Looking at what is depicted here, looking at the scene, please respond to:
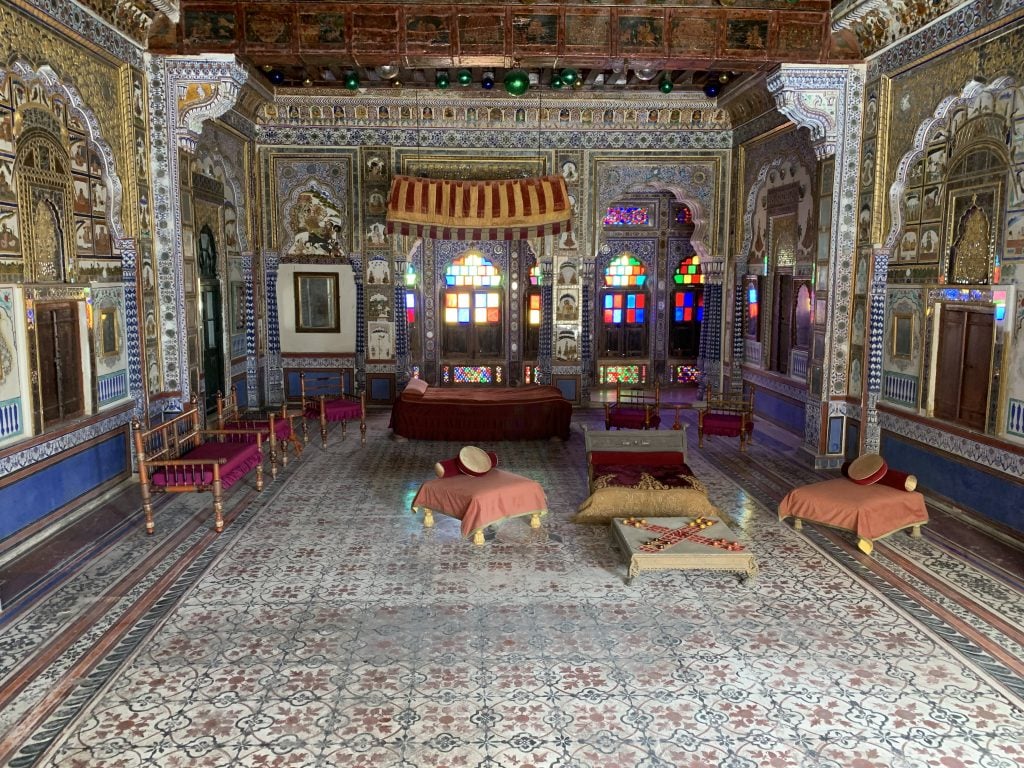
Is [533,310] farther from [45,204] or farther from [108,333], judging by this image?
[45,204]

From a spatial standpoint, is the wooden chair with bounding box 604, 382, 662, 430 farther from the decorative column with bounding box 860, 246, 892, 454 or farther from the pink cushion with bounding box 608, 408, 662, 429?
the decorative column with bounding box 860, 246, 892, 454

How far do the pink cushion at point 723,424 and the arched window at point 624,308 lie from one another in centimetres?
552

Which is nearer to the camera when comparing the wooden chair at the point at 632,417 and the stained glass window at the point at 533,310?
the wooden chair at the point at 632,417

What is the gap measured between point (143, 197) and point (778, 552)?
740 cm

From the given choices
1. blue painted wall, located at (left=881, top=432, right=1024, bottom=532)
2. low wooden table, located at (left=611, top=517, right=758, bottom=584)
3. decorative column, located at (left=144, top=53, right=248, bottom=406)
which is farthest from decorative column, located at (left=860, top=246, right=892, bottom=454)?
decorative column, located at (left=144, top=53, right=248, bottom=406)

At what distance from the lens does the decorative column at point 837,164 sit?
862 centimetres

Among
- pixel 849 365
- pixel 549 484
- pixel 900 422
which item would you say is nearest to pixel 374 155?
pixel 549 484

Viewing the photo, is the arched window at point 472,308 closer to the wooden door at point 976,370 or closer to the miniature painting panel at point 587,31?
the miniature painting panel at point 587,31

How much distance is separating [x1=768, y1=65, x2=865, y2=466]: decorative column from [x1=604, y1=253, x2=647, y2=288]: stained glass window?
6.33m

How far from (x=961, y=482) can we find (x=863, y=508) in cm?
155

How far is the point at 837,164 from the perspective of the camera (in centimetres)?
873

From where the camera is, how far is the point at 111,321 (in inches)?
308

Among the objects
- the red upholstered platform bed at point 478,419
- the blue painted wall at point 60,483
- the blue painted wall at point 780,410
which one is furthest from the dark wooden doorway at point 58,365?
the blue painted wall at point 780,410

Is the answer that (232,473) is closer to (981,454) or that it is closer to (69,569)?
(69,569)
